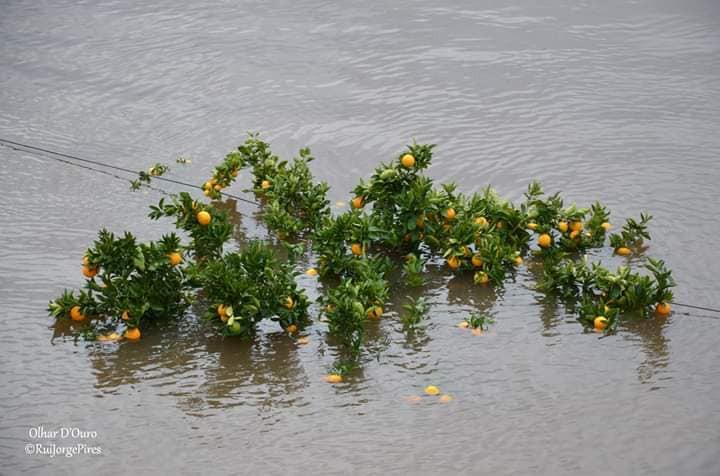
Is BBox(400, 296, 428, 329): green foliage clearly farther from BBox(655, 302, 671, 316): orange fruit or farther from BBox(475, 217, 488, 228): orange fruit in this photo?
BBox(655, 302, 671, 316): orange fruit

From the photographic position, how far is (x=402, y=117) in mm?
6816

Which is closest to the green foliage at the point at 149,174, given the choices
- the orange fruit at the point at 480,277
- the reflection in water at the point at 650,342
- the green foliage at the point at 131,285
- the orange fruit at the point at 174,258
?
the green foliage at the point at 131,285

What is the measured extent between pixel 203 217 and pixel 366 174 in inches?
64.4

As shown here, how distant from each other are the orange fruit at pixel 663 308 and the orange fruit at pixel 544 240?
2.31ft

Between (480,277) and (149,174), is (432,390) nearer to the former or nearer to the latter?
(480,277)

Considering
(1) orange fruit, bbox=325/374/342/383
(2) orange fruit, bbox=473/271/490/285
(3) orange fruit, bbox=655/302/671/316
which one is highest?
(2) orange fruit, bbox=473/271/490/285

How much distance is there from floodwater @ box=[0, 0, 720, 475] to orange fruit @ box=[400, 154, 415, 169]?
0.59 metres

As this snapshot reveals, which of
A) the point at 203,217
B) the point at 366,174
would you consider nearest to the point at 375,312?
the point at 203,217

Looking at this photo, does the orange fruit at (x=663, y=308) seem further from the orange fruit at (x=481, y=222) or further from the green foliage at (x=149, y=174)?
the green foliage at (x=149, y=174)

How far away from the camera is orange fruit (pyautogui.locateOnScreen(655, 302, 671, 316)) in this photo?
14.7ft

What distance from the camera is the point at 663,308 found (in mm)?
4484

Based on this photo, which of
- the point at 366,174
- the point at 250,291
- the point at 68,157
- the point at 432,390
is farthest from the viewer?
the point at 68,157

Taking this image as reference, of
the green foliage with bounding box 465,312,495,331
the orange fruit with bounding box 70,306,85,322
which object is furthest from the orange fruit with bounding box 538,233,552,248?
the orange fruit with bounding box 70,306,85,322

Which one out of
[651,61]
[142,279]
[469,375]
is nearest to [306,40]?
[651,61]
